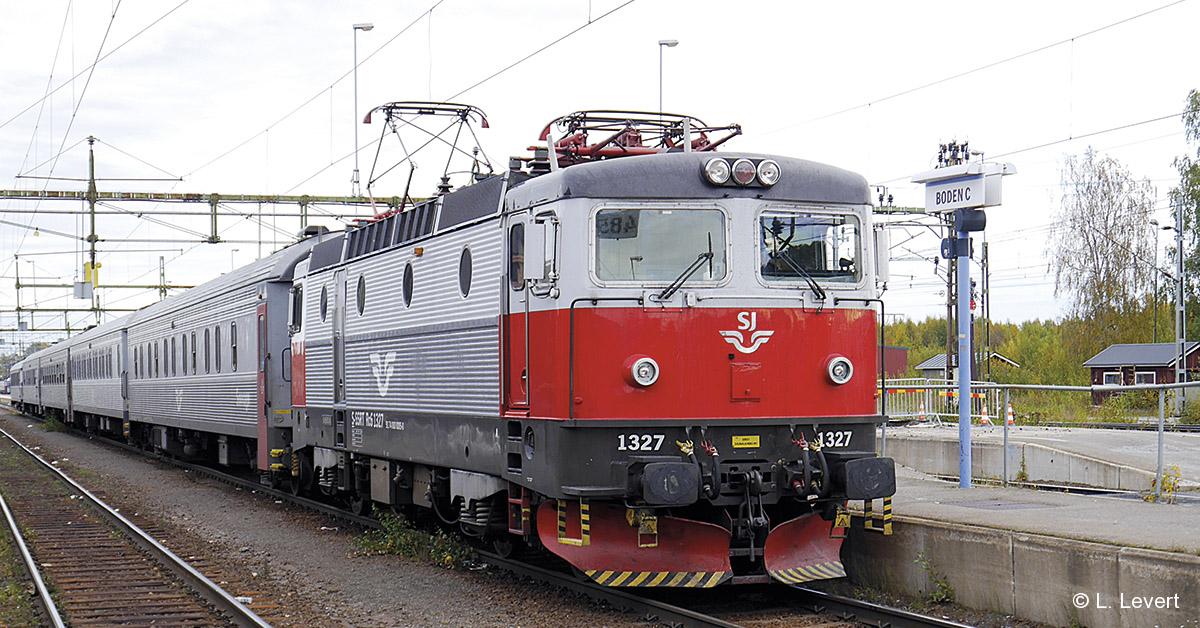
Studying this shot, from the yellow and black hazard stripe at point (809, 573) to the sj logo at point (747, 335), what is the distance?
5.66 feet

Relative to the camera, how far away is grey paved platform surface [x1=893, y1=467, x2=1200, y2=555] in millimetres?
9172

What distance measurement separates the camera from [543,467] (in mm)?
9883

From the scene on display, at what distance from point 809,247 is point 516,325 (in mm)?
2447

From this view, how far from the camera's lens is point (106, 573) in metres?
12.7

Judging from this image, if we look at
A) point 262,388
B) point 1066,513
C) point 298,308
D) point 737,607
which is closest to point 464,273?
point 737,607

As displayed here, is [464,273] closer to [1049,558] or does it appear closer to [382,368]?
[382,368]

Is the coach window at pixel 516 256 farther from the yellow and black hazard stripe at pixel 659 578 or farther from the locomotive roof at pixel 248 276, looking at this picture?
the locomotive roof at pixel 248 276

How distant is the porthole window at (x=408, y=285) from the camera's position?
12.8m

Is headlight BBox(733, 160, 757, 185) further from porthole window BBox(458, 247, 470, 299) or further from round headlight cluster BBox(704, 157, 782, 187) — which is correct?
porthole window BBox(458, 247, 470, 299)

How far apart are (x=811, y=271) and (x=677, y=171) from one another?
135cm

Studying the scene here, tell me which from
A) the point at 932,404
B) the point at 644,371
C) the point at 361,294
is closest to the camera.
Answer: the point at 644,371

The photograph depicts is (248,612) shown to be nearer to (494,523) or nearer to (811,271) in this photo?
(494,523)

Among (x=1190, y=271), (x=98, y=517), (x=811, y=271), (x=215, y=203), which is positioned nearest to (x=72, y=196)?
(x=215, y=203)

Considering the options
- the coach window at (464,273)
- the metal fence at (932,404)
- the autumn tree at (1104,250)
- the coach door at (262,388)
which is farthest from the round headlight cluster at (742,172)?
the autumn tree at (1104,250)
